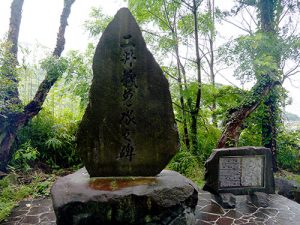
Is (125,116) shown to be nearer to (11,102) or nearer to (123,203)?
(123,203)

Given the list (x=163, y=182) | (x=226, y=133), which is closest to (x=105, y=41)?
(x=163, y=182)

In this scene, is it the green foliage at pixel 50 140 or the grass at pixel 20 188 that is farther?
the green foliage at pixel 50 140

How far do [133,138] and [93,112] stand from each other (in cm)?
75

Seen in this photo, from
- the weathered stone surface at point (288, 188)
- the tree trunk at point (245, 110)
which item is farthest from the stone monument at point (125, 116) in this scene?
the weathered stone surface at point (288, 188)

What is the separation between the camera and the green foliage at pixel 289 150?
9.27 meters

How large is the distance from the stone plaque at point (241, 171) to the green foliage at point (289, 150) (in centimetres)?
480

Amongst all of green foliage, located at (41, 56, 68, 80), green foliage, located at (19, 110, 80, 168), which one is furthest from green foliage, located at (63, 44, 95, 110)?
green foliage, located at (19, 110, 80, 168)

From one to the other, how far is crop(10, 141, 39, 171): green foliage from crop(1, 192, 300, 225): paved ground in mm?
1810

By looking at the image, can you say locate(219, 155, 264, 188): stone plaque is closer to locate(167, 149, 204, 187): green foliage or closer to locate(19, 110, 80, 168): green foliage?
locate(167, 149, 204, 187): green foliage

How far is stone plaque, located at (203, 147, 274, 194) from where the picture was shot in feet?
16.0

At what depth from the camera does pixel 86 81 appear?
26.3 feet

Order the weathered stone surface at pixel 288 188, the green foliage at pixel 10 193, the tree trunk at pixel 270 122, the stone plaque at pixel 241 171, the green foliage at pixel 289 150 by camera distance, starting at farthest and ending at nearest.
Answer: the green foliage at pixel 289 150 < the tree trunk at pixel 270 122 < the weathered stone surface at pixel 288 188 < the stone plaque at pixel 241 171 < the green foliage at pixel 10 193

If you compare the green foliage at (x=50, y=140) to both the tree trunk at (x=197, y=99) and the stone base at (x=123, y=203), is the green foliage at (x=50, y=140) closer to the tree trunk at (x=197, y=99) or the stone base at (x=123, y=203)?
the tree trunk at (x=197, y=99)

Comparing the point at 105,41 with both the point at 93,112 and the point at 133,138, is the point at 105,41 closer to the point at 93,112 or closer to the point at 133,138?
the point at 93,112
